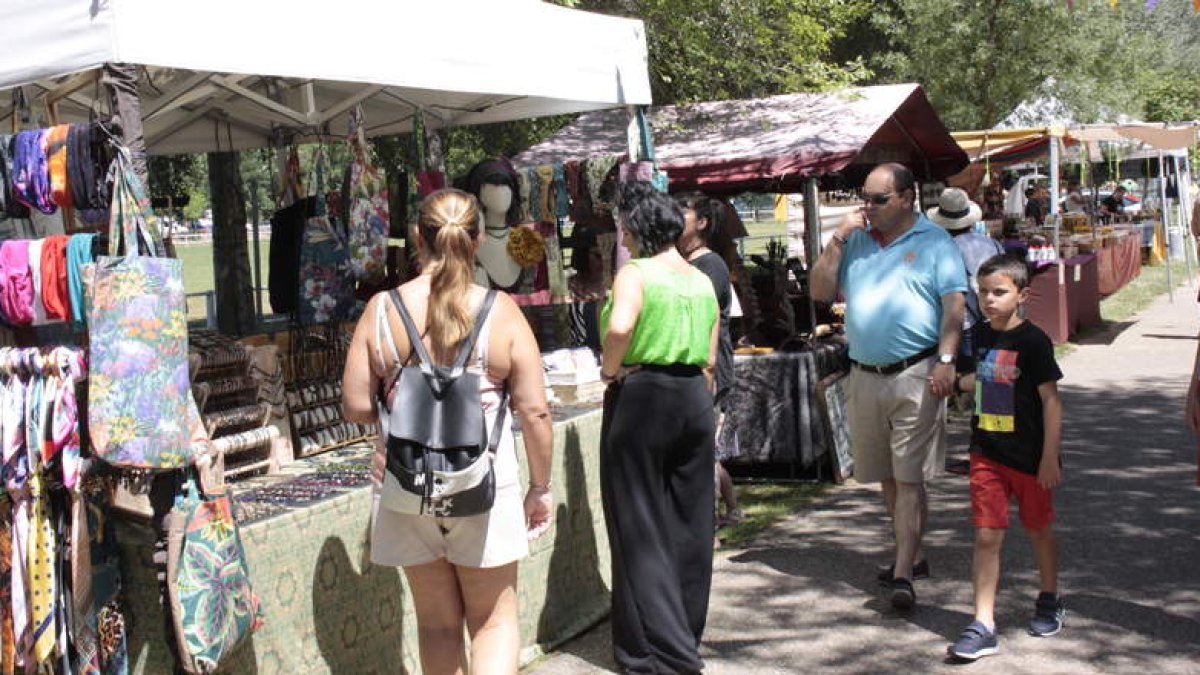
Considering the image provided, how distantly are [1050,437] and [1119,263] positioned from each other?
17255 mm

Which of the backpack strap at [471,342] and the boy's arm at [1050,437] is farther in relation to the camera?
the boy's arm at [1050,437]

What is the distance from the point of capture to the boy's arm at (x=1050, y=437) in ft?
15.0

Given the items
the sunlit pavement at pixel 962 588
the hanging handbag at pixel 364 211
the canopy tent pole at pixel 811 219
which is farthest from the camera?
the canopy tent pole at pixel 811 219

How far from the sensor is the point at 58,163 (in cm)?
376

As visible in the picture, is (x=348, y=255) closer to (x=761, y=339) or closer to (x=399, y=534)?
(x=399, y=534)

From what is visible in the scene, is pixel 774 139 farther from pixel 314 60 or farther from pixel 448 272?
pixel 448 272

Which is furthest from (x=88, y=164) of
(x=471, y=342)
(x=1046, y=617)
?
(x=1046, y=617)

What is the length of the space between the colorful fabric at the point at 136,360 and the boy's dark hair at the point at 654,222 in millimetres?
→ 1745

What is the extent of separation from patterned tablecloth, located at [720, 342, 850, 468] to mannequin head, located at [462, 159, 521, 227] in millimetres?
2087

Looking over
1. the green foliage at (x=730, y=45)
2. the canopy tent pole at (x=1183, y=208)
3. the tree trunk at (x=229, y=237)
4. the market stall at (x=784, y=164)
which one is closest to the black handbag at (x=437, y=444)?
the market stall at (x=784, y=164)

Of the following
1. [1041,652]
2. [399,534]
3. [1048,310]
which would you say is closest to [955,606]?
[1041,652]

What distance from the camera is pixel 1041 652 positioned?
475 centimetres

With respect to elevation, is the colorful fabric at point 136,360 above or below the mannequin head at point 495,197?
below

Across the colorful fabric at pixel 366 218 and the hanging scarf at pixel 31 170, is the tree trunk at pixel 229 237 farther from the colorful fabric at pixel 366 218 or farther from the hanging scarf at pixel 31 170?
the hanging scarf at pixel 31 170
